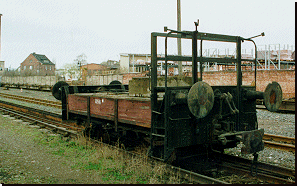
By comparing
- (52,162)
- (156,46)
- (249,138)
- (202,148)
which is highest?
(156,46)

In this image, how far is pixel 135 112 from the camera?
583 cm

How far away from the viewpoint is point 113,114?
658 cm

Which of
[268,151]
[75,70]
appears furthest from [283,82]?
[75,70]

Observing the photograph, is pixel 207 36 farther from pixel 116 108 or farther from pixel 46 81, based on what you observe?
pixel 46 81

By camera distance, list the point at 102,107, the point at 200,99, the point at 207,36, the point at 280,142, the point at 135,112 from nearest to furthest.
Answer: the point at 200,99 < the point at 207,36 < the point at 135,112 < the point at 102,107 < the point at 280,142

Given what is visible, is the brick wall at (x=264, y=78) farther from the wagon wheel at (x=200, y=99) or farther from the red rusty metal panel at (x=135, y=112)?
the wagon wheel at (x=200, y=99)

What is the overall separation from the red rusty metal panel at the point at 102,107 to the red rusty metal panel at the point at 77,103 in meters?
0.42

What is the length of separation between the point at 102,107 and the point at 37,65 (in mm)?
87737

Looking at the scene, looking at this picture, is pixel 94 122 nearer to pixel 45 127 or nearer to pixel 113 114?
pixel 113 114

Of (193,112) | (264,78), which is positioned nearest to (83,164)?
(193,112)

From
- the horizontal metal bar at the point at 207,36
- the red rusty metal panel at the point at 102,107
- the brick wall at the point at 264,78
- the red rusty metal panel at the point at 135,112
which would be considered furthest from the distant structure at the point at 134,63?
the horizontal metal bar at the point at 207,36

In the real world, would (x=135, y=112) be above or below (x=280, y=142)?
above

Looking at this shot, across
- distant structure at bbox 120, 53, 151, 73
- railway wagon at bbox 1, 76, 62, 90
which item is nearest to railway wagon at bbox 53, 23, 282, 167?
distant structure at bbox 120, 53, 151, 73

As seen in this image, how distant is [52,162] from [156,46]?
3709mm
